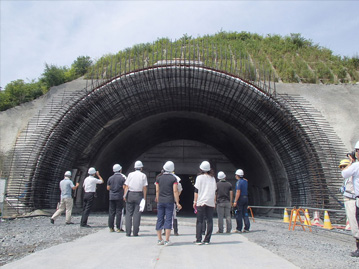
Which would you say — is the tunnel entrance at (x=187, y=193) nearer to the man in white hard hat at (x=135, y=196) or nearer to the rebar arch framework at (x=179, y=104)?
the rebar arch framework at (x=179, y=104)

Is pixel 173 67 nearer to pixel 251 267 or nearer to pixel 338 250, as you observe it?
pixel 338 250

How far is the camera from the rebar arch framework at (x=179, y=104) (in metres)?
14.5

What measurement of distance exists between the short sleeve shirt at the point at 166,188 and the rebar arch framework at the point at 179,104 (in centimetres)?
821

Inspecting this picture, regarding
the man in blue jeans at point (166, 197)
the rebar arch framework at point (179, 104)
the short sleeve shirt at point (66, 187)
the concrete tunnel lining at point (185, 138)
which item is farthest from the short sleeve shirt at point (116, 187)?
the concrete tunnel lining at point (185, 138)

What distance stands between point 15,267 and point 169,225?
302cm

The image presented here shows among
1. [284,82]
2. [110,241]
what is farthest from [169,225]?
[284,82]

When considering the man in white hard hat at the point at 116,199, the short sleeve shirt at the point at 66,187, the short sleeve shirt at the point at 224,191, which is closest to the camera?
the man in white hard hat at the point at 116,199

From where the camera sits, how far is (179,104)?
18188mm

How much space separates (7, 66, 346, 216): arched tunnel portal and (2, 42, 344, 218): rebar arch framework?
4 cm

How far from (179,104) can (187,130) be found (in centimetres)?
393

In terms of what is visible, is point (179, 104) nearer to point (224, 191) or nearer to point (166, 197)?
point (224, 191)

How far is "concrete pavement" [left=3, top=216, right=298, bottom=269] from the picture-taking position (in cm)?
514

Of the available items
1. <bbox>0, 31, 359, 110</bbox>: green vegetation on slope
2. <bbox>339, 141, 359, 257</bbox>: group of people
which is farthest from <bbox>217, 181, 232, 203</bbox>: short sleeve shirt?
<bbox>0, 31, 359, 110</bbox>: green vegetation on slope

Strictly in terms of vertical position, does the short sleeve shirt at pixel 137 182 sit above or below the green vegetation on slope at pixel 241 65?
below
